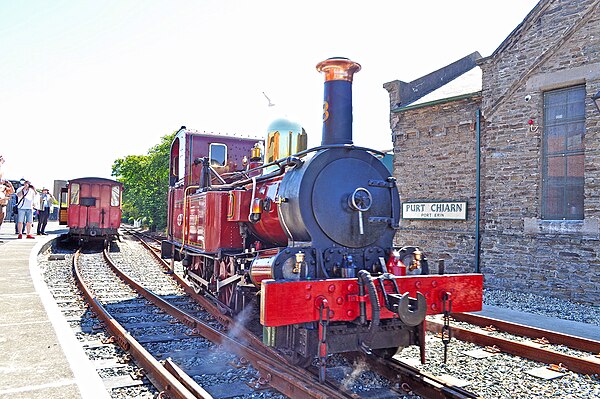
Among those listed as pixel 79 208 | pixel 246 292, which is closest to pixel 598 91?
pixel 246 292

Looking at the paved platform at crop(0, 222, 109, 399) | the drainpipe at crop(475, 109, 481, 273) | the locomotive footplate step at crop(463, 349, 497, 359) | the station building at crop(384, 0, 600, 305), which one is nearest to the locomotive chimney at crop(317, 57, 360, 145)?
the locomotive footplate step at crop(463, 349, 497, 359)

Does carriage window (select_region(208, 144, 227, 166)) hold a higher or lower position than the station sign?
higher

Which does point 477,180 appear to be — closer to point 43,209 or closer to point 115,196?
point 115,196

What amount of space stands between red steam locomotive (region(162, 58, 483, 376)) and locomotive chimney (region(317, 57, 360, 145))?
0.01m

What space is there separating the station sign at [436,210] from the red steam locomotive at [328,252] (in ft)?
20.2

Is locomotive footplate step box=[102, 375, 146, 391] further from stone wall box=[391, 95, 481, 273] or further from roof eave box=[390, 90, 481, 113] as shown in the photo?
roof eave box=[390, 90, 481, 113]

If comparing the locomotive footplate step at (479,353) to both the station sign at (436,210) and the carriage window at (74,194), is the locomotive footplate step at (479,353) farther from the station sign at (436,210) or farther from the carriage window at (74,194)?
the carriage window at (74,194)

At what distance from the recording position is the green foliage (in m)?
27.1

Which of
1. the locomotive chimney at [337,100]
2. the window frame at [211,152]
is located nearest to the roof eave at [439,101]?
the window frame at [211,152]

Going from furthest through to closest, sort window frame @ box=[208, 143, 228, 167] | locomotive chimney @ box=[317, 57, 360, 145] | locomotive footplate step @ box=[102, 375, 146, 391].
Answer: window frame @ box=[208, 143, 228, 167] → locomotive chimney @ box=[317, 57, 360, 145] → locomotive footplate step @ box=[102, 375, 146, 391]

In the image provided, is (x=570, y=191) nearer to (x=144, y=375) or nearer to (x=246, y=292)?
(x=246, y=292)

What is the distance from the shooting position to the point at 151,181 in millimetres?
29641

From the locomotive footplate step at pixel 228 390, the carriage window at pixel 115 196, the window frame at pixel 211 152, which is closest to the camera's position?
the locomotive footplate step at pixel 228 390

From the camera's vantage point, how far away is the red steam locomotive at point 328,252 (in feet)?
12.8
